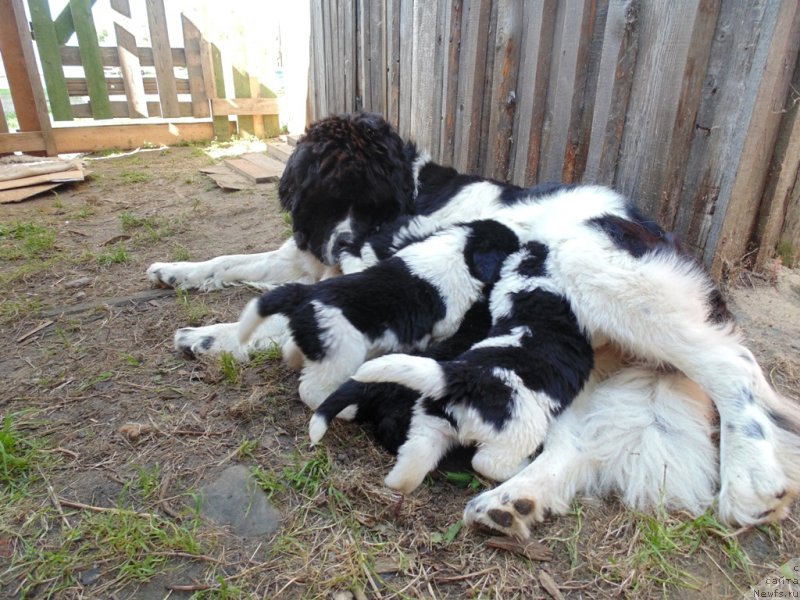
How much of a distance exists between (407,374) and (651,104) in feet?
6.93

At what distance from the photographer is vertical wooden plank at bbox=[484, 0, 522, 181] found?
3.71 metres

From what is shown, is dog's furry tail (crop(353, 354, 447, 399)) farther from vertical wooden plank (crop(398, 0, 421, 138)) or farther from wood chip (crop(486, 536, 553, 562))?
vertical wooden plank (crop(398, 0, 421, 138))

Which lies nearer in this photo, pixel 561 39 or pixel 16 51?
pixel 561 39

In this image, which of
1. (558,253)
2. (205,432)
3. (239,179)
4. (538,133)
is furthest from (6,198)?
(558,253)

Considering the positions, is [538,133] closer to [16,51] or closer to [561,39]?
[561,39]

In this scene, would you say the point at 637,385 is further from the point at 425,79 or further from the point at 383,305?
the point at 425,79

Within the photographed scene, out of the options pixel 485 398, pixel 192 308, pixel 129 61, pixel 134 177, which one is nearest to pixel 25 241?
pixel 192 308

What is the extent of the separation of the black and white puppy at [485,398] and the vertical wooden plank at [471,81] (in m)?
2.51

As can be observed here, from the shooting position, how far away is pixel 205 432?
7.28 ft

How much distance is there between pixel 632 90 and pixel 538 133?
800 millimetres

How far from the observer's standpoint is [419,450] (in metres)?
1.97

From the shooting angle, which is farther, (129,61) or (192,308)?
(129,61)

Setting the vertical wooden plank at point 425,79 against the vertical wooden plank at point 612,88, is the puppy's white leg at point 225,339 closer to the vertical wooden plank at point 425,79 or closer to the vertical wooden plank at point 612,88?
the vertical wooden plank at point 612,88

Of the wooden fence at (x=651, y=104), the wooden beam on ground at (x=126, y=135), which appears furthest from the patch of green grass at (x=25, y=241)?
the wooden fence at (x=651, y=104)
